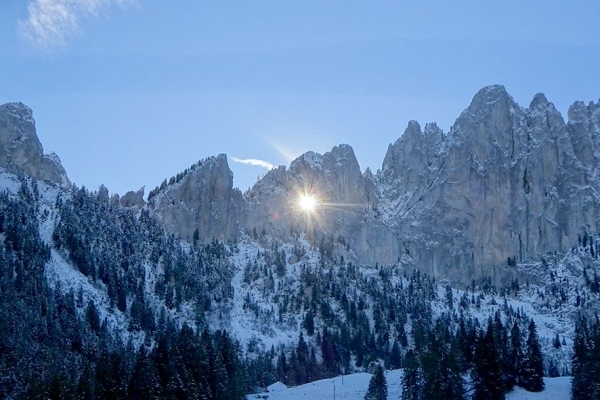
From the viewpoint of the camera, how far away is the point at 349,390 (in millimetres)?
138250

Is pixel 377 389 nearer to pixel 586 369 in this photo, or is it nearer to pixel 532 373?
pixel 532 373

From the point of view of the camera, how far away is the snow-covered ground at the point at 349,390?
4608 inches

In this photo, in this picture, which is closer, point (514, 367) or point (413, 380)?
point (514, 367)

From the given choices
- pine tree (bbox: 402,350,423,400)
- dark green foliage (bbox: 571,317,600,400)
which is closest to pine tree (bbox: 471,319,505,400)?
dark green foliage (bbox: 571,317,600,400)

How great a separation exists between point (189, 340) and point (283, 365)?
89582 millimetres

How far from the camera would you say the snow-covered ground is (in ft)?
384

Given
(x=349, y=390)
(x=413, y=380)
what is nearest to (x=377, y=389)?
(x=413, y=380)

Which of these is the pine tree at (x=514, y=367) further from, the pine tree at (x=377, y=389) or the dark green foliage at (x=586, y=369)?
the pine tree at (x=377, y=389)

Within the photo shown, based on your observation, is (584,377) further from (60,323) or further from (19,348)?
(60,323)

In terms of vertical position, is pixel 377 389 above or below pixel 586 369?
below

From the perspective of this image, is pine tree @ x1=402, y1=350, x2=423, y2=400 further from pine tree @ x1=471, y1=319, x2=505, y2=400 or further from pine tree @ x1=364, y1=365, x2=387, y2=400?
pine tree @ x1=471, y1=319, x2=505, y2=400

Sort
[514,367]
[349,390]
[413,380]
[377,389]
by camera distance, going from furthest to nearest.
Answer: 1. [349,390]
2. [377,389]
3. [413,380]
4. [514,367]

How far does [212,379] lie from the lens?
369 ft

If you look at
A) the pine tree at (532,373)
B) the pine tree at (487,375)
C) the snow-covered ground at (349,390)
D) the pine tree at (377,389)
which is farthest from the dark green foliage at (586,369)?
the pine tree at (377,389)
